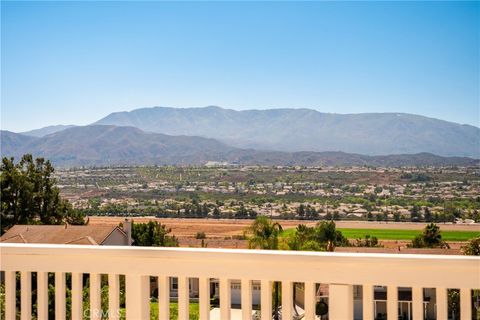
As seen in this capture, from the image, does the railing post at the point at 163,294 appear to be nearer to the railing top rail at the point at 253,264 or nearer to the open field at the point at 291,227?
the railing top rail at the point at 253,264

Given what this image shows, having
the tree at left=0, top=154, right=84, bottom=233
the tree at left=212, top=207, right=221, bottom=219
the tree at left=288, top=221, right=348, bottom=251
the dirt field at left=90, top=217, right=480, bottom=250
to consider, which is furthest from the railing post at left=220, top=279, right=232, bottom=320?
the tree at left=212, top=207, right=221, bottom=219

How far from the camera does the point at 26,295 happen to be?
146 cm

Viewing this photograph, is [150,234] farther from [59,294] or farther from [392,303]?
[392,303]

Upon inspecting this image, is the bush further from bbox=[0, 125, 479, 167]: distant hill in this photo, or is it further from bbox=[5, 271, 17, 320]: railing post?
bbox=[5, 271, 17, 320]: railing post

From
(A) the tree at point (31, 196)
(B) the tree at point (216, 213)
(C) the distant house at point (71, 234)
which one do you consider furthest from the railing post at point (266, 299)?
(B) the tree at point (216, 213)

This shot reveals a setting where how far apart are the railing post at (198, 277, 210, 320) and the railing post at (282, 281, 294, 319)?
8.1 inches

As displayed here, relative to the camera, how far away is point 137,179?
2434 cm

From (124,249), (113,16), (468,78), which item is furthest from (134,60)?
(124,249)

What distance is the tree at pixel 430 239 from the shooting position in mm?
15453

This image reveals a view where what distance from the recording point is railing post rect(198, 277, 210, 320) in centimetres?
135

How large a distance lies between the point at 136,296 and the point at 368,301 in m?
0.63

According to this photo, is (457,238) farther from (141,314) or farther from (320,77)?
(320,77)

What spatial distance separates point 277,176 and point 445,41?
15042mm

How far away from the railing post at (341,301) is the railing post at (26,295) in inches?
34.1
